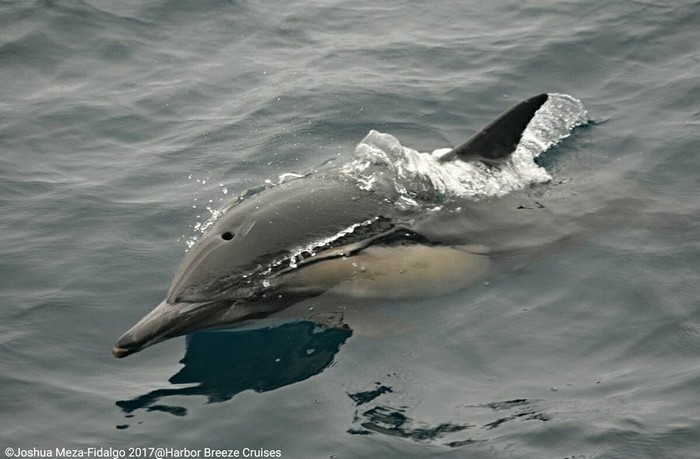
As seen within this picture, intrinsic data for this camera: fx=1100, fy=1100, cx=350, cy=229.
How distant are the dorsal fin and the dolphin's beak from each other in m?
3.26

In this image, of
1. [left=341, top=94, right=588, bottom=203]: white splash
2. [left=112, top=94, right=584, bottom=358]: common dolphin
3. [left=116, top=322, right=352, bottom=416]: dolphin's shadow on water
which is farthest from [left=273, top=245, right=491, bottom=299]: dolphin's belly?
[left=341, top=94, right=588, bottom=203]: white splash

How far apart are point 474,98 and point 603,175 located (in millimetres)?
3090

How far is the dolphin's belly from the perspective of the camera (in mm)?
10109

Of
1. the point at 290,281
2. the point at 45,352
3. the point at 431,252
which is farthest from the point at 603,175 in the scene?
the point at 45,352

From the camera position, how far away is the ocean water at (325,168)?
8.78 metres

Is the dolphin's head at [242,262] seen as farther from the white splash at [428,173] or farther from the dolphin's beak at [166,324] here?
the white splash at [428,173]

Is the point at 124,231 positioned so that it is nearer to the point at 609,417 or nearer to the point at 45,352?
the point at 45,352

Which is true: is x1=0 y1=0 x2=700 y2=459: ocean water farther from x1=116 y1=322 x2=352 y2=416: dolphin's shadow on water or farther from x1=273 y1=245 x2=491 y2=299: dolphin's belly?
x1=273 y1=245 x2=491 y2=299: dolphin's belly

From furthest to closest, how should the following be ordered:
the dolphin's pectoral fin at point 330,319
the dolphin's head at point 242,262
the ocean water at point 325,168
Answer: the dolphin's pectoral fin at point 330,319, the dolphin's head at point 242,262, the ocean water at point 325,168

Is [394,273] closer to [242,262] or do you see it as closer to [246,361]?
[242,262]

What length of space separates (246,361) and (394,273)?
5.57 ft

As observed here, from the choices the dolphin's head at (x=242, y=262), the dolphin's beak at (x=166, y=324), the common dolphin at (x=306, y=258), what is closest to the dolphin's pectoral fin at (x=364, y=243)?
the common dolphin at (x=306, y=258)

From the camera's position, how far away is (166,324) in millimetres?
9406

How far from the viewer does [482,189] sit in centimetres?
1136
